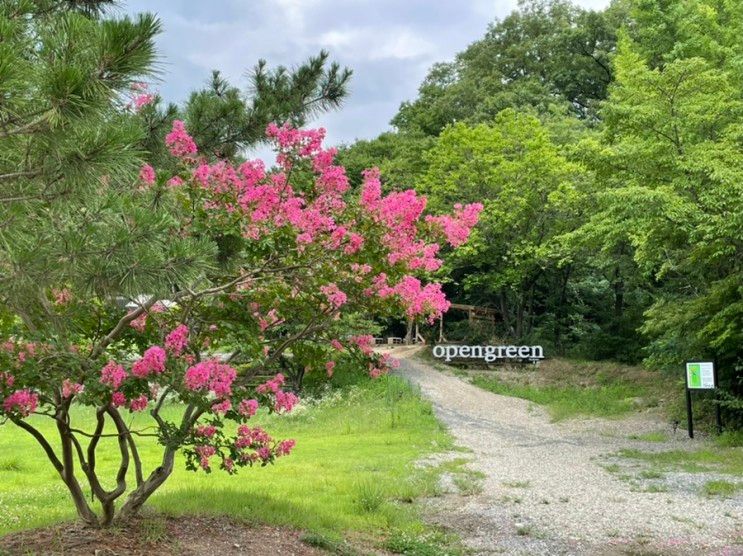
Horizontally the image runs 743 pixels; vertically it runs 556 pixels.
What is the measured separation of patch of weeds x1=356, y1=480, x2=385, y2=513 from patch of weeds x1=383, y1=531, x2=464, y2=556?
2.57 feet

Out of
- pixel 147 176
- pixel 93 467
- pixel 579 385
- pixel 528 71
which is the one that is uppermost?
pixel 528 71

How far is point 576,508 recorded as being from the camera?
711 cm

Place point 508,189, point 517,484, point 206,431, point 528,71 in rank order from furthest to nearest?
point 528,71
point 508,189
point 517,484
point 206,431

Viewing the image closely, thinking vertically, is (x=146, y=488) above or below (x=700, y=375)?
below

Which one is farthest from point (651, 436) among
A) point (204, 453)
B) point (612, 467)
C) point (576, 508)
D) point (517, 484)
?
point (204, 453)

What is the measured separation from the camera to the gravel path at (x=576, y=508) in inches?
226

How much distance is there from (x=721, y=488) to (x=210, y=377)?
646cm

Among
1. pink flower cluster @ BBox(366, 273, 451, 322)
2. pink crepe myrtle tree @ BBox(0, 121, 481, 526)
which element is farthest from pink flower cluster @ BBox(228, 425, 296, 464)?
pink flower cluster @ BBox(366, 273, 451, 322)

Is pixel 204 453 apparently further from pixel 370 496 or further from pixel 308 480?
pixel 308 480

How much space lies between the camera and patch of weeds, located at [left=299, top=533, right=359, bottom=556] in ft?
16.6

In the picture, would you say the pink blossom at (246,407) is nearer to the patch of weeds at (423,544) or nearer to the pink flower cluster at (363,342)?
the pink flower cluster at (363,342)

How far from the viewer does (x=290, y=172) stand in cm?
509

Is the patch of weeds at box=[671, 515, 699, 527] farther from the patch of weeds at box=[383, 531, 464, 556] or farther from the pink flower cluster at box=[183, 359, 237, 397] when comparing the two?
the pink flower cluster at box=[183, 359, 237, 397]

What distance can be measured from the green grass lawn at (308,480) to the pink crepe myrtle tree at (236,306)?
1.15m
